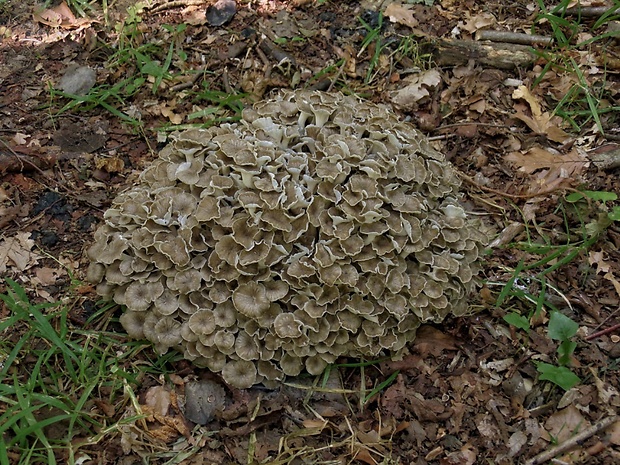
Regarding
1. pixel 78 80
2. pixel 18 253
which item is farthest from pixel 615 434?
pixel 78 80

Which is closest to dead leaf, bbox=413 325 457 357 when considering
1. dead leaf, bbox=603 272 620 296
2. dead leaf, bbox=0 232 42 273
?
dead leaf, bbox=603 272 620 296

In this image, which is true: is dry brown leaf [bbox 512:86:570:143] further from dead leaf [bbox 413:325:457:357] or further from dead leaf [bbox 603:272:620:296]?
dead leaf [bbox 413:325:457:357]

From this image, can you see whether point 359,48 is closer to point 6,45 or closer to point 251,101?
point 251,101

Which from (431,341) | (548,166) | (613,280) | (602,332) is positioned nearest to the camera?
(602,332)

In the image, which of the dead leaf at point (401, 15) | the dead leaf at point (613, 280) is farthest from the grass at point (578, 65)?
the dead leaf at point (613, 280)

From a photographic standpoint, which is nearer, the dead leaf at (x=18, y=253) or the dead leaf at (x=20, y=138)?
the dead leaf at (x=18, y=253)

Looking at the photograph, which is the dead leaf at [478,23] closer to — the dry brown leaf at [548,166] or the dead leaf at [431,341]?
the dry brown leaf at [548,166]

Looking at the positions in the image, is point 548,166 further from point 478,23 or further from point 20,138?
point 20,138

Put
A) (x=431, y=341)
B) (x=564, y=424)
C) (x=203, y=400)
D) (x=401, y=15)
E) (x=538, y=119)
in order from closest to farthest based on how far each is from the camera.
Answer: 1. (x=564, y=424)
2. (x=203, y=400)
3. (x=431, y=341)
4. (x=538, y=119)
5. (x=401, y=15)
